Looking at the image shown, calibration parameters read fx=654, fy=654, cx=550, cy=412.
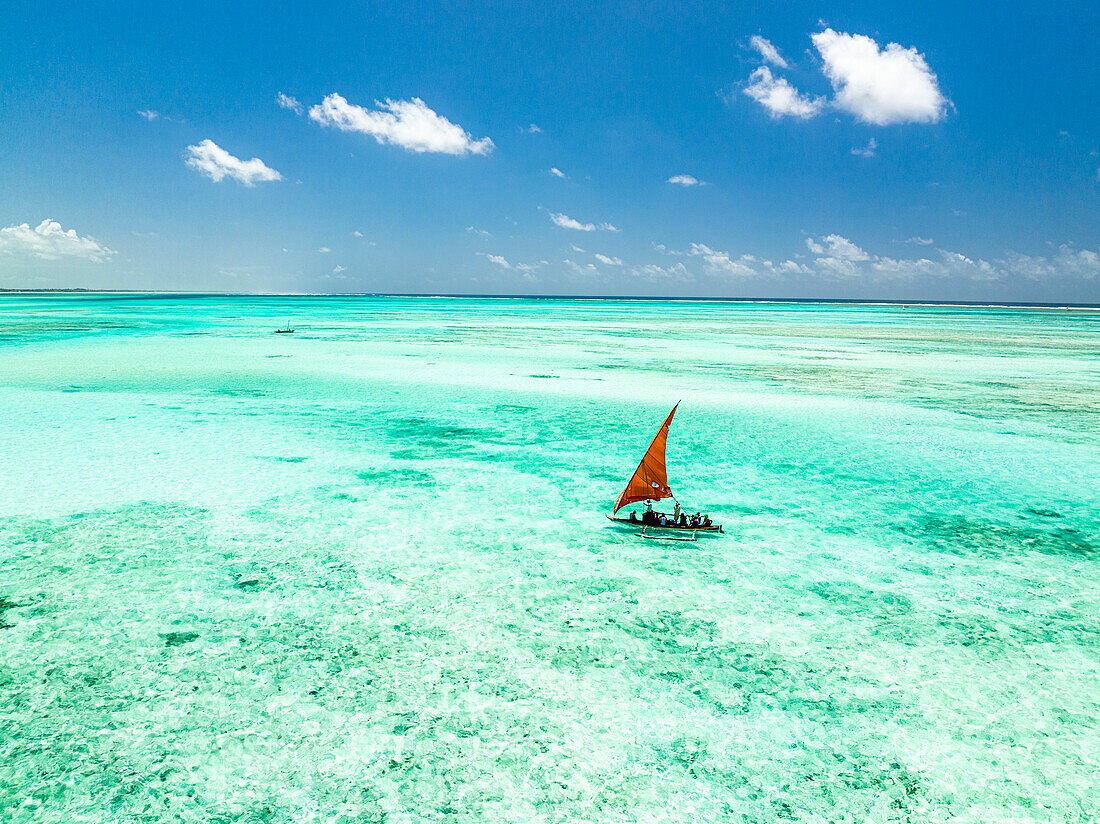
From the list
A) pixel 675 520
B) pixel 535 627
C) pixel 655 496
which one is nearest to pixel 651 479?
pixel 655 496

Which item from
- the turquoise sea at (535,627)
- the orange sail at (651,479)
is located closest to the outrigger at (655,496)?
the orange sail at (651,479)

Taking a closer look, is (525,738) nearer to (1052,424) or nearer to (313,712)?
(313,712)

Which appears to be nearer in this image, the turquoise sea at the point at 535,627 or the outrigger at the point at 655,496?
the turquoise sea at the point at 535,627

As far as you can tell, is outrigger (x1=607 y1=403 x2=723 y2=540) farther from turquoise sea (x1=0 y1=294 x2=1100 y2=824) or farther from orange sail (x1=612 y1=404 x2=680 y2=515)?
turquoise sea (x1=0 y1=294 x2=1100 y2=824)

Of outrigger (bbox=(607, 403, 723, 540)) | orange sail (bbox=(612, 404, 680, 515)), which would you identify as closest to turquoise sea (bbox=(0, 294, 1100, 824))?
outrigger (bbox=(607, 403, 723, 540))

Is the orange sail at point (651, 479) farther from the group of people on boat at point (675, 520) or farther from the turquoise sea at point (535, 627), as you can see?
the turquoise sea at point (535, 627)

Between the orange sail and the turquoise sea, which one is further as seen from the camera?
the orange sail

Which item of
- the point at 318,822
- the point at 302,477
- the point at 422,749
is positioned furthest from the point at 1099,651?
the point at 302,477
